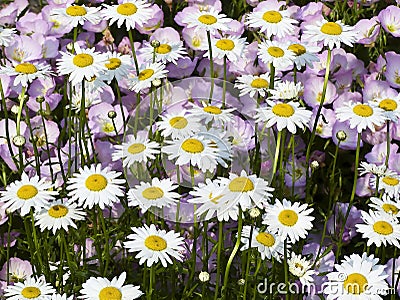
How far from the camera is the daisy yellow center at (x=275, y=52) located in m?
1.45

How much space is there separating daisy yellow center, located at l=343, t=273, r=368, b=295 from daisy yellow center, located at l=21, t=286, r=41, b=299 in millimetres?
477

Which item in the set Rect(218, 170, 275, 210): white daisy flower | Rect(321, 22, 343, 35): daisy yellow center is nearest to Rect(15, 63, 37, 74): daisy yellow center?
Rect(218, 170, 275, 210): white daisy flower

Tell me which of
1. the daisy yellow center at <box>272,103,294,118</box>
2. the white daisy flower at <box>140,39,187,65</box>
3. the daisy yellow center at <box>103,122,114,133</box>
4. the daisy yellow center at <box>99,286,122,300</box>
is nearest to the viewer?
the daisy yellow center at <box>99,286,122,300</box>

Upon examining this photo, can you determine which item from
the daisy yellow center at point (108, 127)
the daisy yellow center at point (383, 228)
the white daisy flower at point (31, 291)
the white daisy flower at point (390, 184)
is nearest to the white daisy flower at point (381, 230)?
the daisy yellow center at point (383, 228)

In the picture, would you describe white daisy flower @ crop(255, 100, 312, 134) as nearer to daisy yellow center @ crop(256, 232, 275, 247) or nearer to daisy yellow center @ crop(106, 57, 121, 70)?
daisy yellow center @ crop(256, 232, 275, 247)

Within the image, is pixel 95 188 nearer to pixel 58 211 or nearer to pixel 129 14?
pixel 58 211

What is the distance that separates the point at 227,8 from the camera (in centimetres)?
207

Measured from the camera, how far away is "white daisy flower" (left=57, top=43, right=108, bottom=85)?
1372mm

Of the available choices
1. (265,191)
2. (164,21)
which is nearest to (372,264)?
(265,191)

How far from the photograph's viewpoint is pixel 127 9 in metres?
1.50

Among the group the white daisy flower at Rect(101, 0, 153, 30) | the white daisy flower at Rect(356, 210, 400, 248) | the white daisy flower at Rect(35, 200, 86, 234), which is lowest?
the white daisy flower at Rect(356, 210, 400, 248)

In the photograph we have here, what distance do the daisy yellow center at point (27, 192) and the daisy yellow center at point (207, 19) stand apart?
0.46m

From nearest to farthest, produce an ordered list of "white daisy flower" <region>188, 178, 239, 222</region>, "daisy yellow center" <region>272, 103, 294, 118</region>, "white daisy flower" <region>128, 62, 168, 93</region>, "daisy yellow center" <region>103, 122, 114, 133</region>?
"white daisy flower" <region>188, 178, 239, 222</region> < "daisy yellow center" <region>272, 103, 294, 118</region> < "white daisy flower" <region>128, 62, 168, 93</region> < "daisy yellow center" <region>103, 122, 114, 133</region>

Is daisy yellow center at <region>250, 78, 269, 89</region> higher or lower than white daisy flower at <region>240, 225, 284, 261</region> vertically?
higher
